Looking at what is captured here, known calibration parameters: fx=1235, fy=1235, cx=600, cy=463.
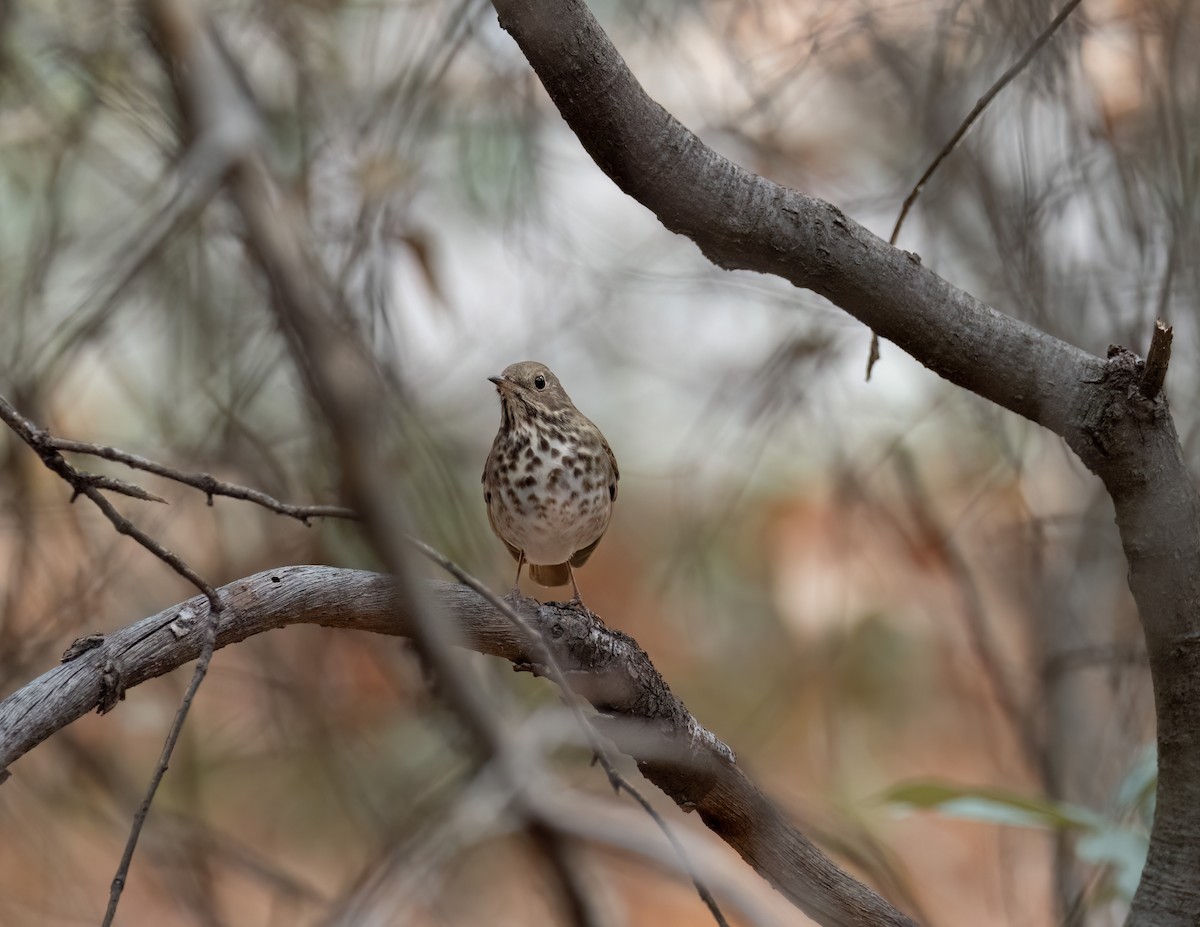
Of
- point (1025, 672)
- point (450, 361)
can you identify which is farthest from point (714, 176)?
point (1025, 672)

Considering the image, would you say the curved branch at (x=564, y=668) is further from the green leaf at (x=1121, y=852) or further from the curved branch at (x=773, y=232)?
the green leaf at (x=1121, y=852)

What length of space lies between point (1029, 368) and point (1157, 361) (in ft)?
0.60

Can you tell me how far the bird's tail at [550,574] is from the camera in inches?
143

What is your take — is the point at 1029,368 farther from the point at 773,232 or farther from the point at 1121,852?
the point at 1121,852

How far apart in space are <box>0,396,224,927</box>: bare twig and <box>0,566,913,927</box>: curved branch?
41 mm

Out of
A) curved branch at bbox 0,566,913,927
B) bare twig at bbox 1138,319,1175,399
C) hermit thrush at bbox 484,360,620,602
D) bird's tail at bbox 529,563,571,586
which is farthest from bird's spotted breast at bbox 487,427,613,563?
bare twig at bbox 1138,319,1175,399

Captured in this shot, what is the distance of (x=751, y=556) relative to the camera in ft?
20.1

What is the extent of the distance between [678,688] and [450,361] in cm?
259

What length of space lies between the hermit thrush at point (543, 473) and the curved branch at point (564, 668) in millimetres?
916

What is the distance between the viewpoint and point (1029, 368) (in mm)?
1849

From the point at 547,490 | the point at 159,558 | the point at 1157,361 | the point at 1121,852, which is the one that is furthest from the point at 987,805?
the point at 159,558

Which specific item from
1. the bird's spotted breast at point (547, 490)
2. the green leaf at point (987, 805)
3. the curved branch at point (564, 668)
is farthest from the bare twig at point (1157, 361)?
the bird's spotted breast at point (547, 490)

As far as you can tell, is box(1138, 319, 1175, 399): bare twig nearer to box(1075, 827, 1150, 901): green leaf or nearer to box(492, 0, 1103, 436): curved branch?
box(492, 0, 1103, 436): curved branch

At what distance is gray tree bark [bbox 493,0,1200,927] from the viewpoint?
1.69 m
